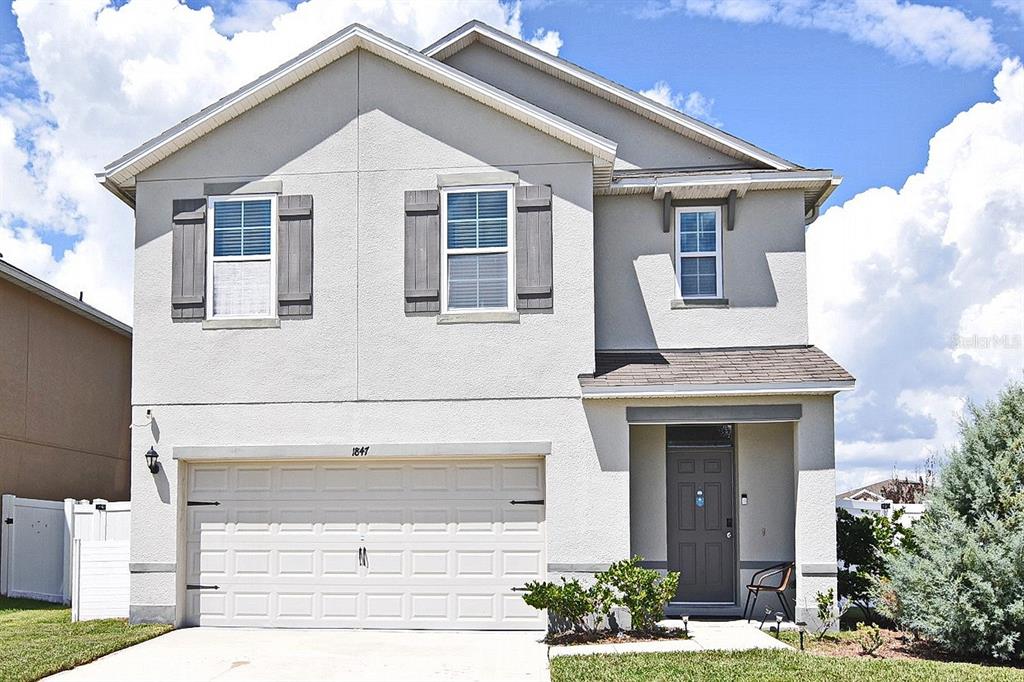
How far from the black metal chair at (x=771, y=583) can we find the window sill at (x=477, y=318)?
4583mm

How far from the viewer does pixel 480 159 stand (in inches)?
577

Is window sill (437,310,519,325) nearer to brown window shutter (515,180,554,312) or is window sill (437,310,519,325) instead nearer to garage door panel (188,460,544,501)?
brown window shutter (515,180,554,312)

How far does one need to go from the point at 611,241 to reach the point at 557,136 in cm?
192

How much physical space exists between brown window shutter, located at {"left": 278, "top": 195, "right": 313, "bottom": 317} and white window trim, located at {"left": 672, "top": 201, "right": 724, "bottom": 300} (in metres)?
5.05

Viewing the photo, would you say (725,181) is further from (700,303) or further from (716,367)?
(716,367)

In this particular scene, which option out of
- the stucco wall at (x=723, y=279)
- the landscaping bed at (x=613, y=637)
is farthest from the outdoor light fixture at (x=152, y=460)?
the stucco wall at (x=723, y=279)

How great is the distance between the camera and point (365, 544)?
14.6 meters

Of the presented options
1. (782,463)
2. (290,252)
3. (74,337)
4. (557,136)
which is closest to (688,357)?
(782,463)

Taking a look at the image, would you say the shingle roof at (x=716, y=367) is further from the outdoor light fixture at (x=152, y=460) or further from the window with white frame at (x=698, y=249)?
the outdoor light fixture at (x=152, y=460)

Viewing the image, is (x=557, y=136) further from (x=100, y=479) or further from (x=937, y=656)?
(x=100, y=479)

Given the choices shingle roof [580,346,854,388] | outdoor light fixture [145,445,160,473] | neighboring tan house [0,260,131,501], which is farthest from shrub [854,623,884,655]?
neighboring tan house [0,260,131,501]

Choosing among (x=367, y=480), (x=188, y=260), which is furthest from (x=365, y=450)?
(x=188, y=260)

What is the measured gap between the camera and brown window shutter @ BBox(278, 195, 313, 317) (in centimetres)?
1461

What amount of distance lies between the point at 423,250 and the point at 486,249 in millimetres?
818
